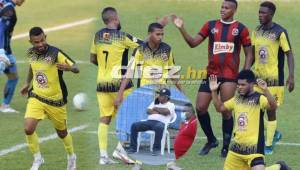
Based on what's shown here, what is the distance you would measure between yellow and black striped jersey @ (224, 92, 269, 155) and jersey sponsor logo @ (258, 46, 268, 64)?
298 centimetres

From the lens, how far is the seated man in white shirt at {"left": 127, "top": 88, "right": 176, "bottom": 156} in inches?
524

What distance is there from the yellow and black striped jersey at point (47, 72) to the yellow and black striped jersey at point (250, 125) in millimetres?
2703

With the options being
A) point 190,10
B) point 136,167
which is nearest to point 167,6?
point 190,10

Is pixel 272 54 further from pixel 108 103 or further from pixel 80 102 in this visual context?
pixel 80 102

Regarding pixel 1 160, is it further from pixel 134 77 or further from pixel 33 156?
pixel 134 77

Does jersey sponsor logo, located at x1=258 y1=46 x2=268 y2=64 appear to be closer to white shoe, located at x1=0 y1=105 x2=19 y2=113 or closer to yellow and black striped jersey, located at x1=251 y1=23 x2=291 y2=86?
yellow and black striped jersey, located at x1=251 y1=23 x2=291 y2=86

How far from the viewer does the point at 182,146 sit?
13438 mm

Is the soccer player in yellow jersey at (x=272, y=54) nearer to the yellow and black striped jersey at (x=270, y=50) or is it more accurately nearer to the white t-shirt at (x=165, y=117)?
the yellow and black striped jersey at (x=270, y=50)

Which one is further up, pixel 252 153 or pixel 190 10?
pixel 190 10

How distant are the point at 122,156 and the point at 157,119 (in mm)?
1698

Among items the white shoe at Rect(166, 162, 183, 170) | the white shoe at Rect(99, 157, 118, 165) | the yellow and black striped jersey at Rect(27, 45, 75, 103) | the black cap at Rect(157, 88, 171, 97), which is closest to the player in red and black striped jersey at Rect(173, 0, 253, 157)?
the white shoe at Rect(166, 162, 183, 170)

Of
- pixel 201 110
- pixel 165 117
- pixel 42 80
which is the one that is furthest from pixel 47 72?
pixel 201 110

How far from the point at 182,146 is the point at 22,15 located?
54.2 ft

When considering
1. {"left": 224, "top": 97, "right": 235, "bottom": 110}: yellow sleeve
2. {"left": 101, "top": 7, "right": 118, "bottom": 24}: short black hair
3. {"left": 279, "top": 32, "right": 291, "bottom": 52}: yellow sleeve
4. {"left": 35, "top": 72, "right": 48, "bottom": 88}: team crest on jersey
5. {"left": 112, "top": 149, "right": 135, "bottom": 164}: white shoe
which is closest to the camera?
{"left": 224, "top": 97, "right": 235, "bottom": 110}: yellow sleeve
